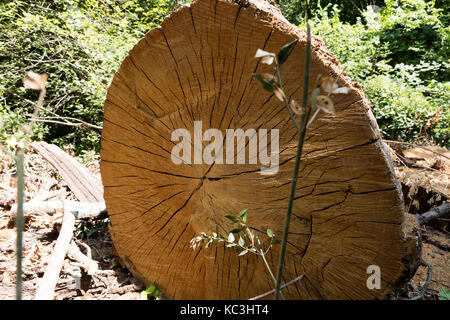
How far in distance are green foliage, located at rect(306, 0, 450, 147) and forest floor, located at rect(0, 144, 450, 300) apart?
68.8 inches

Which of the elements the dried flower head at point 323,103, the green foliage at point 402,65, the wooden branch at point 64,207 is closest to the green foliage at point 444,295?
the dried flower head at point 323,103

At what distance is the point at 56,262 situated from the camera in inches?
65.4

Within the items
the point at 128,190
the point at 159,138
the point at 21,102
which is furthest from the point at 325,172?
the point at 21,102

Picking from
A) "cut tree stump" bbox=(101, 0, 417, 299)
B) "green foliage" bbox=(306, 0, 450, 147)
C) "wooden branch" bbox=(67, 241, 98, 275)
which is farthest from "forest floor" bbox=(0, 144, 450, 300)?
"green foliage" bbox=(306, 0, 450, 147)

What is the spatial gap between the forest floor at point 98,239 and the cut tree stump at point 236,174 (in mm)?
272

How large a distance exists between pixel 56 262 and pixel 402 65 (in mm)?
5921

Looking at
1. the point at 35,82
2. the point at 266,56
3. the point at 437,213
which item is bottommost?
the point at 437,213

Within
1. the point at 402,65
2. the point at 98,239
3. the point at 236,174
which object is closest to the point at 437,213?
the point at 236,174

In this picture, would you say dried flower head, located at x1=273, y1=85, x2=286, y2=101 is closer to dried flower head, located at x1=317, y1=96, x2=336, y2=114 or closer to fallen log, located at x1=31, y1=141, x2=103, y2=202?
dried flower head, located at x1=317, y1=96, x2=336, y2=114

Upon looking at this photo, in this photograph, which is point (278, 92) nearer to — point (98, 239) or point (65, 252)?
point (65, 252)

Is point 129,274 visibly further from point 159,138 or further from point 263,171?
point 263,171

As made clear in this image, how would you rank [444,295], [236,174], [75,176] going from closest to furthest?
[236,174]
[444,295]
[75,176]

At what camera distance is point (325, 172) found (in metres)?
1.17

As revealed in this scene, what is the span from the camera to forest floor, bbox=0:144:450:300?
170 cm
